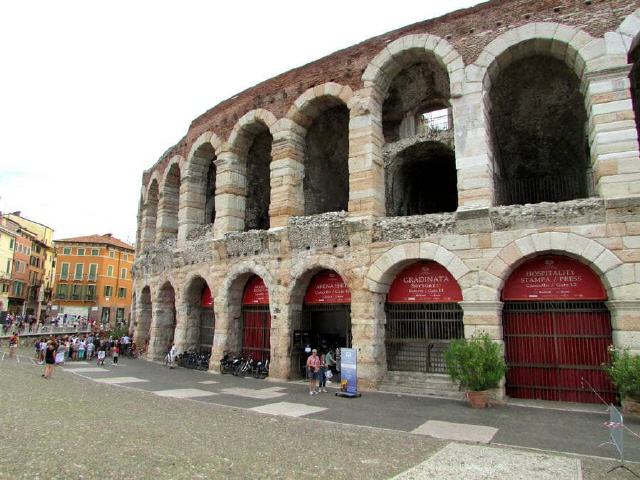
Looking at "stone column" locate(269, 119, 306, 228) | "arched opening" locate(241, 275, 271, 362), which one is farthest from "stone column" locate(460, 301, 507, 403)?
"arched opening" locate(241, 275, 271, 362)

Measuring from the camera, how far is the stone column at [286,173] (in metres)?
15.4

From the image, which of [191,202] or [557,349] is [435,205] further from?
[191,202]

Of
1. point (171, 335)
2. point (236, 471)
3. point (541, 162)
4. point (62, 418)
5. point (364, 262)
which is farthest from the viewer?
point (171, 335)

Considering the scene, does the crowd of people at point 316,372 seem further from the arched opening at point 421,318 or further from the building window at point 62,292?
the building window at point 62,292

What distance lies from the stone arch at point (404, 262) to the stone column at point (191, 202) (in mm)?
9631

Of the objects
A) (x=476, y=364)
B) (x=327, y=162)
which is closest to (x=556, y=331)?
(x=476, y=364)

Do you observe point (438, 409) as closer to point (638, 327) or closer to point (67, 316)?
point (638, 327)

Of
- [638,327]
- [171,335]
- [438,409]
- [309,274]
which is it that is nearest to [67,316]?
[171,335]

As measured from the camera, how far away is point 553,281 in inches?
437

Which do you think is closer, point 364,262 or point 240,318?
point 364,262

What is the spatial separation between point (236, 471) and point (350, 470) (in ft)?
4.79

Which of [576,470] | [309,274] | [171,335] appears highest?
[309,274]

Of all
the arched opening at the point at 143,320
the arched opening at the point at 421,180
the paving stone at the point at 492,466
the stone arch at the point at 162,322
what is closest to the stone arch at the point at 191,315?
the stone arch at the point at 162,322

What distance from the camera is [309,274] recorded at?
14.7 metres
